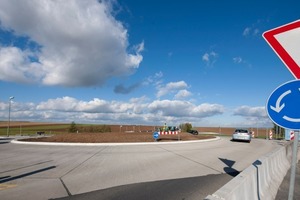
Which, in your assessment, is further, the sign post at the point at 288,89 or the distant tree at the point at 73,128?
the distant tree at the point at 73,128

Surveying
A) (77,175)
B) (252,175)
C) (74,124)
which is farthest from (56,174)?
(74,124)

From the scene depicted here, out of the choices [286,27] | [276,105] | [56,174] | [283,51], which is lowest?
[56,174]

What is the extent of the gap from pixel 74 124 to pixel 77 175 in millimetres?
41149

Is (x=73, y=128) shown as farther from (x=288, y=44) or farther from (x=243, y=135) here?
(x=288, y=44)

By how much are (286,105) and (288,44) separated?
0.84m

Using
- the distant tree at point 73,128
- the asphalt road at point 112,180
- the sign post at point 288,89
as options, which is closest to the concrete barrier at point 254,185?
the sign post at point 288,89

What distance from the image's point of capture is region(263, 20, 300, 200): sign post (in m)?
3.53

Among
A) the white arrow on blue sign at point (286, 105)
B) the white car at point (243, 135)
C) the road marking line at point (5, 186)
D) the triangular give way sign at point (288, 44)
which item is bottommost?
the road marking line at point (5, 186)

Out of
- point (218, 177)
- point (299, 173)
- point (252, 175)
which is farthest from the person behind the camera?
point (299, 173)

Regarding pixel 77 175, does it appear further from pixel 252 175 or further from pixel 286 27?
pixel 286 27

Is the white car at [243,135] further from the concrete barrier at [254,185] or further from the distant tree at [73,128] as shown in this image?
the distant tree at [73,128]

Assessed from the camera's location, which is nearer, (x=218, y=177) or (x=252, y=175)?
(x=252, y=175)

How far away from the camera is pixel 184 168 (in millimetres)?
11258

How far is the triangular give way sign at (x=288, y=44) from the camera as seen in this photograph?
3586 millimetres
